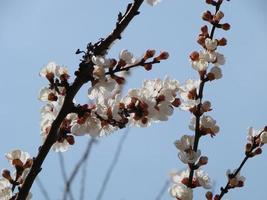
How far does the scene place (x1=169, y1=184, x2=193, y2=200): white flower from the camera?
268cm

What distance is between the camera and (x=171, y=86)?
2668 millimetres

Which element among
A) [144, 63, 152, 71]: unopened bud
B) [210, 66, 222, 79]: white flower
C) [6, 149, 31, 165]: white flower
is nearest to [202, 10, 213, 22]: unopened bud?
[210, 66, 222, 79]: white flower

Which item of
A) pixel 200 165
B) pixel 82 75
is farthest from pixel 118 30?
pixel 200 165

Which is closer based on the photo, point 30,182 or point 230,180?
point 30,182

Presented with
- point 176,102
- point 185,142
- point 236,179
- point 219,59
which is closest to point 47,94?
point 176,102

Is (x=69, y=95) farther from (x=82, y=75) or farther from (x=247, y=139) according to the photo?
(x=247, y=139)

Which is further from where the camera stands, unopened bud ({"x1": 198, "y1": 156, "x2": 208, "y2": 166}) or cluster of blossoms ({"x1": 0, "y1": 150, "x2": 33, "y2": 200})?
unopened bud ({"x1": 198, "y1": 156, "x2": 208, "y2": 166})

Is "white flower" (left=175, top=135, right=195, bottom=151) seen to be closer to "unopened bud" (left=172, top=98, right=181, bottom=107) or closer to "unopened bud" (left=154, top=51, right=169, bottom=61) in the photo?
"unopened bud" (left=172, top=98, right=181, bottom=107)

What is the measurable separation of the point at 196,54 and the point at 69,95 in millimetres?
1018

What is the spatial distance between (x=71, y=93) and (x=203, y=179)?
43.0 inches

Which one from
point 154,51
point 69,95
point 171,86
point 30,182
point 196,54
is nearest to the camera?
point 30,182

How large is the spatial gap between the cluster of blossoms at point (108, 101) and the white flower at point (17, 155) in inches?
5.8

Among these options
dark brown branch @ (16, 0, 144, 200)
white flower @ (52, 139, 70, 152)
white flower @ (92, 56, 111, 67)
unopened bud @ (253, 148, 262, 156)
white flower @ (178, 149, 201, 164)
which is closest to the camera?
dark brown branch @ (16, 0, 144, 200)

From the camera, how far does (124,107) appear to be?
8.33 feet
